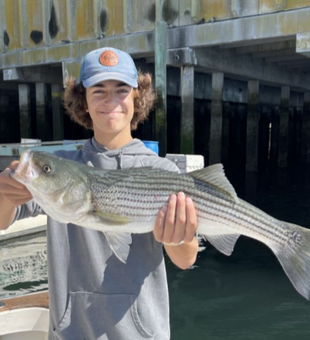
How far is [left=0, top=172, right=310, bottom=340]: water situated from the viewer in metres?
4.94

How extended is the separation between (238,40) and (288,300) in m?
7.30

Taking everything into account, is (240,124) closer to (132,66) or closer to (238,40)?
(238,40)

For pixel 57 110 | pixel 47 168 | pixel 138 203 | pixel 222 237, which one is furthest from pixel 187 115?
pixel 47 168

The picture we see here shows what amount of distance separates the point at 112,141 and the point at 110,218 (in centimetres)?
47

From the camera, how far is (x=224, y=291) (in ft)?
19.6

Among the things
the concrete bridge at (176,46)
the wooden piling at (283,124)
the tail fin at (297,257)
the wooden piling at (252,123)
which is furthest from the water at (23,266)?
the wooden piling at (283,124)

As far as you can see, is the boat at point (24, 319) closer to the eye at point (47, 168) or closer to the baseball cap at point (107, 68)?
the eye at point (47, 168)

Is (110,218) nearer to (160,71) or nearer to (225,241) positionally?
(225,241)

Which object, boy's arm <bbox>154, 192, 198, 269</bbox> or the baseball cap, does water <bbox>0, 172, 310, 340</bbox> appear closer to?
boy's arm <bbox>154, 192, 198, 269</bbox>

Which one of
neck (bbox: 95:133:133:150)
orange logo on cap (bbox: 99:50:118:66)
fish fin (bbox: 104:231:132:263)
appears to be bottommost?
fish fin (bbox: 104:231:132:263)

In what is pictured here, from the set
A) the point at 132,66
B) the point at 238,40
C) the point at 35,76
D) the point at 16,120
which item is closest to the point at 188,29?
the point at 238,40

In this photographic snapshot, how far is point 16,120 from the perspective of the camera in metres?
26.2

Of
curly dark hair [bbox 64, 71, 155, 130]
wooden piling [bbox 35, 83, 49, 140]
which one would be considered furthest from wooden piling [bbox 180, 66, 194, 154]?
curly dark hair [bbox 64, 71, 155, 130]

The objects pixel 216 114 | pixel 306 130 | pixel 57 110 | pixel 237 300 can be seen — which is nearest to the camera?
pixel 237 300
